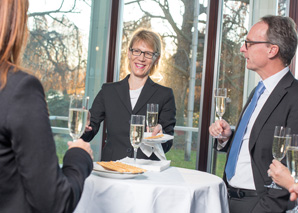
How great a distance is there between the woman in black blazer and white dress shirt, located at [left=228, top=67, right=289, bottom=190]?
30.1 inches

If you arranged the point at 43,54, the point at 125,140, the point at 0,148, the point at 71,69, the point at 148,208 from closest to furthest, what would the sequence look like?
the point at 0,148 < the point at 148,208 < the point at 125,140 < the point at 43,54 < the point at 71,69

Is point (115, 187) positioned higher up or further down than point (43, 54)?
further down

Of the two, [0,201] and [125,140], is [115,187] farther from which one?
[125,140]

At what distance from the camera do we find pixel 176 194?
186 cm

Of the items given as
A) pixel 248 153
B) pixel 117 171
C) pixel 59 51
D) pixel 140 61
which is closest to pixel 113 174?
pixel 117 171

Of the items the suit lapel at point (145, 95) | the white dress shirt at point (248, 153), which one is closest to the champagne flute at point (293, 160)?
the white dress shirt at point (248, 153)

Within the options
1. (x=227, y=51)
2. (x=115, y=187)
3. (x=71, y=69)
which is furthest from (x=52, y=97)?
(x=115, y=187)

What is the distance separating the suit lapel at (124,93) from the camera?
3.07 meters

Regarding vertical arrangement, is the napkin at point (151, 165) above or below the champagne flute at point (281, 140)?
below

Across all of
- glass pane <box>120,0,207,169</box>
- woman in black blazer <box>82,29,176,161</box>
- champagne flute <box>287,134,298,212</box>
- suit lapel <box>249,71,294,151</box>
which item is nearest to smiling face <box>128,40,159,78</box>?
woman in black blazer <box>82,29,176,161</box>

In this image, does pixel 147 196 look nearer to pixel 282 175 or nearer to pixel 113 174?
pixel 113 174

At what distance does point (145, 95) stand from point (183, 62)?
2.02 metres

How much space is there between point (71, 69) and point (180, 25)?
1.49m

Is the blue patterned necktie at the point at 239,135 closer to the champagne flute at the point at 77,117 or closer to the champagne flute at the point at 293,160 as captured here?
the champagne flute at the point at 293,160
